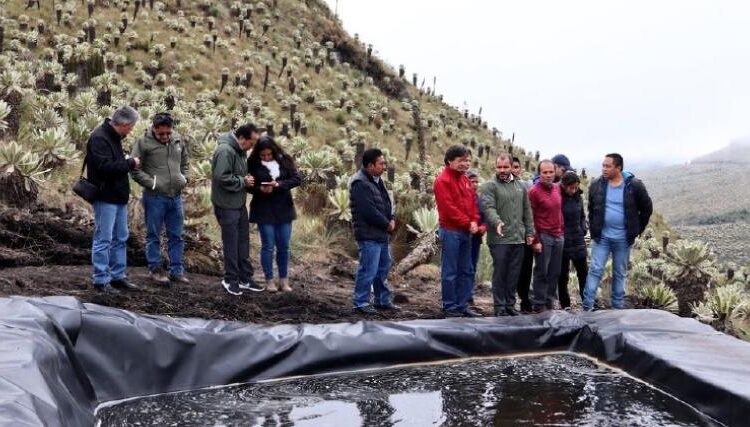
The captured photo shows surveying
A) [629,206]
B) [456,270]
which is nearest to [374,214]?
[456,270]

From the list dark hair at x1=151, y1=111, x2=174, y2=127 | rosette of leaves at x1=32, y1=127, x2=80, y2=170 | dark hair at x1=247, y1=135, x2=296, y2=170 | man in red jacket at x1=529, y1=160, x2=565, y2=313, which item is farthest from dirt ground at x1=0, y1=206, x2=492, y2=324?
rosette of leaves at x1=32, y1=127, x2=80, y2=170

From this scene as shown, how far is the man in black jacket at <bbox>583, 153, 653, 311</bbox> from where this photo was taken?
685cm

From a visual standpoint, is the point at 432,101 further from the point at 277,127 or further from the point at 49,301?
the point at 49,301

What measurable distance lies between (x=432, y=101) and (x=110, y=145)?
112 ft

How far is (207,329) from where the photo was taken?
4.95m

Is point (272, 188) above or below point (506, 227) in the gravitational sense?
above

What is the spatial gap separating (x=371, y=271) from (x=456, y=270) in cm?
72

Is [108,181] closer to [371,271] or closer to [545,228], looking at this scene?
[371,271]

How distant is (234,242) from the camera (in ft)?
22.1

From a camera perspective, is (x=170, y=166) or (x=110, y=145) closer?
(x=110, y=145)

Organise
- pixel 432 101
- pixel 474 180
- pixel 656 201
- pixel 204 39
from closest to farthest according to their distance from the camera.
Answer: pixel 474 180, pixel 204 39, pixel 432 101, pixel 656 201

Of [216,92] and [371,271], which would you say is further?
[216,92]

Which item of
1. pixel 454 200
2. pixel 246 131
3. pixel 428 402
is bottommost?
pixel 428 402

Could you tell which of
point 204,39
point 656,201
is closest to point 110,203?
point 204,39
